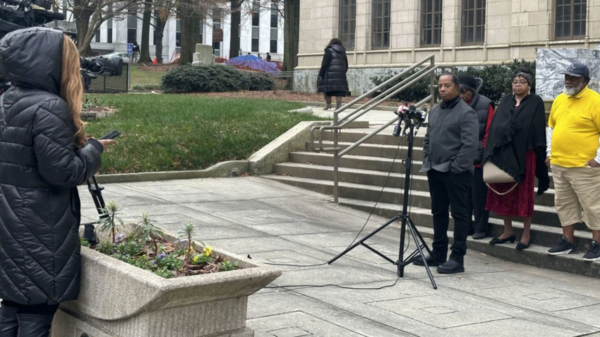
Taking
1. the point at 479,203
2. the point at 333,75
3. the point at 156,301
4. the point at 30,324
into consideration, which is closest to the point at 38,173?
the point at 30,324

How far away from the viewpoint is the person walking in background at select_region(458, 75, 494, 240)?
30.3ft

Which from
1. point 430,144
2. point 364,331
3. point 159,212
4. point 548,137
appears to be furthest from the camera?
point 159,212

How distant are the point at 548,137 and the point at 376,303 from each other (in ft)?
10.3

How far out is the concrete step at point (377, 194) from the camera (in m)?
9.55

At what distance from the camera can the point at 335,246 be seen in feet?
29.7

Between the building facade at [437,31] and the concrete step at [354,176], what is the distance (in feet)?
39.4

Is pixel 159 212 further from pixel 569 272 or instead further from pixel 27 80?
pixel 27 80

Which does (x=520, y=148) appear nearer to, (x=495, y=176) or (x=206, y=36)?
(x=495, y=176)

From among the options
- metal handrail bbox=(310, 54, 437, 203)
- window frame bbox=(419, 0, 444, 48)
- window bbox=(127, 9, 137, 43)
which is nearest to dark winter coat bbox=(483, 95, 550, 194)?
metal handrail bbox=(310, 54, 437, 203)

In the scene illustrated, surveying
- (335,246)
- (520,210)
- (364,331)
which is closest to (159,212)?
(335,246)

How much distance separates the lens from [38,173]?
4.16 m

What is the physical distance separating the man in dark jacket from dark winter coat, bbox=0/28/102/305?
4440 mm

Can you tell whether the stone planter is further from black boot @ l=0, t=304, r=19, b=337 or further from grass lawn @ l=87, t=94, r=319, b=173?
grass lawn @ l=87, t=94, r=319, b=173

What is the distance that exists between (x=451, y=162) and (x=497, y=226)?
199 cm
